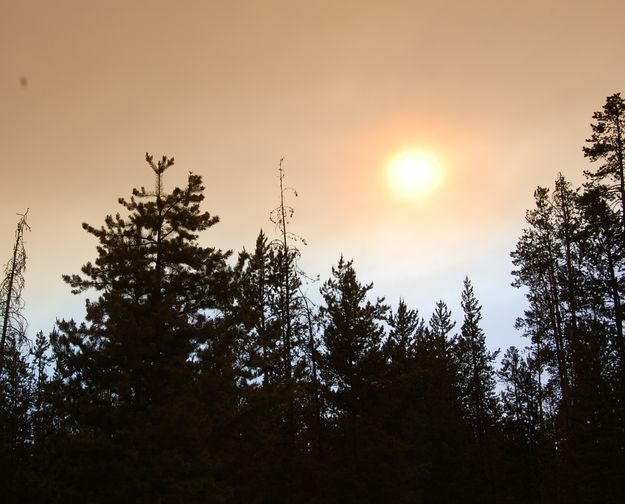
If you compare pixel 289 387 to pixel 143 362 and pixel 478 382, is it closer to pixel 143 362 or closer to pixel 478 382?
pixel 143 362

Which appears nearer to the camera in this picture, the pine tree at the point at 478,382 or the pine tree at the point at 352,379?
the pine tree at the point at 352,379

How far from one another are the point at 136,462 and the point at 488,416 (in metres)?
32.7

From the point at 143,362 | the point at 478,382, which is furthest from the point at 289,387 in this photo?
the point at 478,382

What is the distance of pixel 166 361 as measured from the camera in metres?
17.9

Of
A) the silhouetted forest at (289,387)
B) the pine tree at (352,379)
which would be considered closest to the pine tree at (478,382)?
the silhouetted forest at (289,387)

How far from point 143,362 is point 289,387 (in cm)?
497

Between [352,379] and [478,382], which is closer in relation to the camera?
[352,379]

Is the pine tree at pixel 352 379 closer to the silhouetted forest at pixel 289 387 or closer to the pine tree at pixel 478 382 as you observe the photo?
the silhouetted forest at pixel 289 387

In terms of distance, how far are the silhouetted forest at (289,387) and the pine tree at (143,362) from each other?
0.20ft

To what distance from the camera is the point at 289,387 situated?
2016cm

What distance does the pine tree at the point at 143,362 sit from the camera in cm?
1608

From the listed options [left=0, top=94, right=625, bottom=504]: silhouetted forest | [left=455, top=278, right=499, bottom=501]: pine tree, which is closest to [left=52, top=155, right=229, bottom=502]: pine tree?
[left=0, top=94, right=625, bottom=504]: silhouetted forest

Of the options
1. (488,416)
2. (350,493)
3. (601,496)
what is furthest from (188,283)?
(488,416)

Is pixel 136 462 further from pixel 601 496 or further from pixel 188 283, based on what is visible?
pixel 601 496
